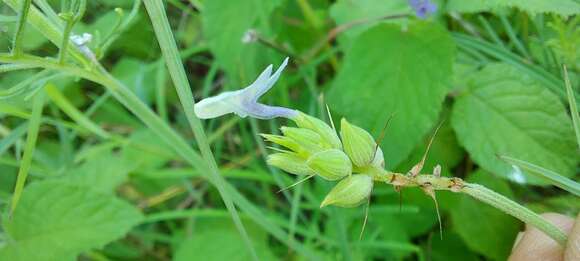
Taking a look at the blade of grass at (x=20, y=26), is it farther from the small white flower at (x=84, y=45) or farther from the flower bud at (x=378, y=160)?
the flower bud at (x=378, y=160)

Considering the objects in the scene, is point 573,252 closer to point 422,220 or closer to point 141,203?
point 422,220

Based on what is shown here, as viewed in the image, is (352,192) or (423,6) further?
(423,6)

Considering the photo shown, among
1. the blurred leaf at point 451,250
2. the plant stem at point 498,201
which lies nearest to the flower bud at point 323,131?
the plant stem at point 498,201

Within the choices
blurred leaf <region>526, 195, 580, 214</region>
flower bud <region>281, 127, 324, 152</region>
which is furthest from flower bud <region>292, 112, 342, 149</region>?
blurred leaf <region>526, 195, 580, 214</region>

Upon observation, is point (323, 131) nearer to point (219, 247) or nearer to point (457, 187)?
point (457, 187)

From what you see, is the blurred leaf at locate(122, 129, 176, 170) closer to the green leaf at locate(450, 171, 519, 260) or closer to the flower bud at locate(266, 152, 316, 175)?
the green leaf at locate(450, 171, 519, 260)

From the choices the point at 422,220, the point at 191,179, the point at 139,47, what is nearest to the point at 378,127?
the point at 422,220

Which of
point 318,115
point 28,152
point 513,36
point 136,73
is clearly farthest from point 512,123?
point 136,73

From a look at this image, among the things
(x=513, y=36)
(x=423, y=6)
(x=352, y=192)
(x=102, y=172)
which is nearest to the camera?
(x=352, y=192)
